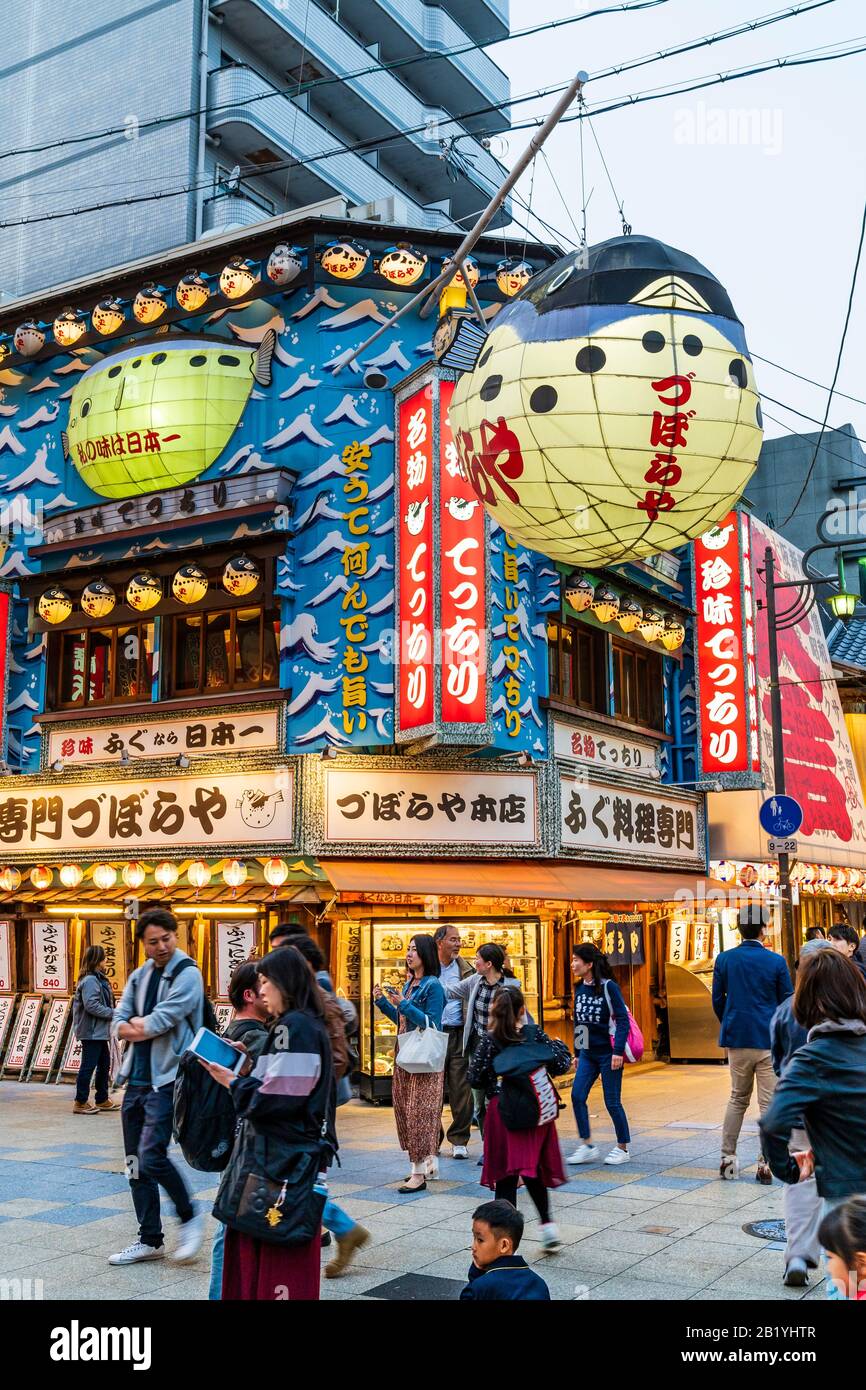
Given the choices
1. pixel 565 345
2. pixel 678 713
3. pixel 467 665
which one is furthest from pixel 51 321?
pixel 565 345

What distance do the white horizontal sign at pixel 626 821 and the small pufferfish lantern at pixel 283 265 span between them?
7.73 m

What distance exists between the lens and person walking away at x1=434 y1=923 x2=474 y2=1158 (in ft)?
38.2

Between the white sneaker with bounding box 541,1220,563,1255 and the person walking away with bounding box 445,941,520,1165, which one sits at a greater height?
the person walking away with bounding box 445,941,520,1165

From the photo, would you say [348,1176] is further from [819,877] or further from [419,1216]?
[819,877]

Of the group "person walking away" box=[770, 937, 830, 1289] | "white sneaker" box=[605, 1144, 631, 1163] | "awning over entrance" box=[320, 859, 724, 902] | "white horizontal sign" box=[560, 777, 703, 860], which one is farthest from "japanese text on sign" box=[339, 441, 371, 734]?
"person walking away" box=[770, 937, 830, 1289]

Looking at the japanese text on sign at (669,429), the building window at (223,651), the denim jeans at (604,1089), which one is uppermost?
the building window at (223,651)

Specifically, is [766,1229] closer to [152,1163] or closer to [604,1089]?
[604,1089]

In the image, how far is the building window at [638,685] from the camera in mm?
19203

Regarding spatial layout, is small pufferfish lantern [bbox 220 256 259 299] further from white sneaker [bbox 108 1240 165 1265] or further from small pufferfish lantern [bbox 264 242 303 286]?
white sneaker [bbox 108 1240 165 1265]

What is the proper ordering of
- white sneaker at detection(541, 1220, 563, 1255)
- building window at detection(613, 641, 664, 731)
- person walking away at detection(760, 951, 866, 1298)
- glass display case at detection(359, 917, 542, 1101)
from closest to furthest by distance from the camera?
person walking away at detection(760, 951, 866, 1298)
white sneaker at detection(541, 1220, 563, 1255)
glass display case at detection(359, 917, 542, 1101)
building window at detection(613, 641, 664, 731)

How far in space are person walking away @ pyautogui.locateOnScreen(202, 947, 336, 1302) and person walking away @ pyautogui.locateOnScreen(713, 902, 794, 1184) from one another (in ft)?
18.0

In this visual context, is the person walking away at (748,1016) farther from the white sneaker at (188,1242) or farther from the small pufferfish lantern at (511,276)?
the small pufferfish lantern at (511,276)

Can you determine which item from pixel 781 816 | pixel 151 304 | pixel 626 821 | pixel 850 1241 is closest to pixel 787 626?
pixel 626 821

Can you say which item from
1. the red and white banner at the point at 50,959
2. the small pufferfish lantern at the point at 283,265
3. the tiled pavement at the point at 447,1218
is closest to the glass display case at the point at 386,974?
the tiled pavement at the point at 447,1218
